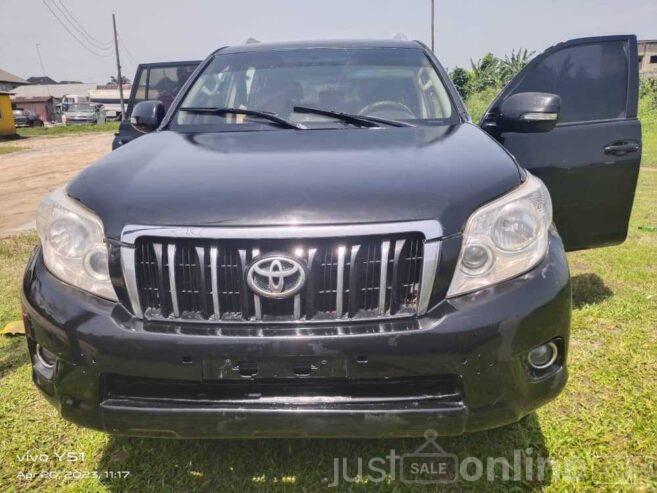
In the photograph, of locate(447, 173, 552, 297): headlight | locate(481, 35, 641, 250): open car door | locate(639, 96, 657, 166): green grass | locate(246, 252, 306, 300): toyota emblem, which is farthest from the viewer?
locate(639, 96, 657, 166): green grass

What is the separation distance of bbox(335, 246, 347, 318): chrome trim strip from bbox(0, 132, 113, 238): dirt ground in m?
5.66

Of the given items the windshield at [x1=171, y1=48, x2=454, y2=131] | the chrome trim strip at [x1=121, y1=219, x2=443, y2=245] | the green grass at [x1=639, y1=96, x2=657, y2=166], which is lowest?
the green grass at [x1=639, y1=96, x2=657, y2=166]

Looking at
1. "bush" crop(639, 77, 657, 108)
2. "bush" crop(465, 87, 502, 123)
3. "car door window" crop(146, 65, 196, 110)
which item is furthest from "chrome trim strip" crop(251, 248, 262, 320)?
"bush" crop(465, 87, 502, 123)

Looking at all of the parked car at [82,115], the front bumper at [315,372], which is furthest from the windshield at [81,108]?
the front bumper at [315,372]

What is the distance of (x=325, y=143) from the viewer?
230 cm

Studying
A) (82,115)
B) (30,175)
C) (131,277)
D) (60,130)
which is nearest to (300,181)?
(131,277)

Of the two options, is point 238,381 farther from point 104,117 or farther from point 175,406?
point 104,117

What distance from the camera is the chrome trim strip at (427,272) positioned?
5.52ft

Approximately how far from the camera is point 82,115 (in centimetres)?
3581

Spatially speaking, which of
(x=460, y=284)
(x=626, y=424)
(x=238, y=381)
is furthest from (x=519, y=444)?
(x=238, y=381)

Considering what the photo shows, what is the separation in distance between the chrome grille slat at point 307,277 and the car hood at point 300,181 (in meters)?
0.07

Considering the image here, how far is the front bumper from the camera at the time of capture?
1652 mm

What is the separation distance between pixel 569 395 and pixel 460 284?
1.30 meters

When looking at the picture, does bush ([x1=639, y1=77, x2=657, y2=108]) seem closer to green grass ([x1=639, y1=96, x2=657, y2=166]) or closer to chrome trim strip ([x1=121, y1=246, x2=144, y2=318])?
green grass ([x1=639, y1=96, x2=657, y2=166])
